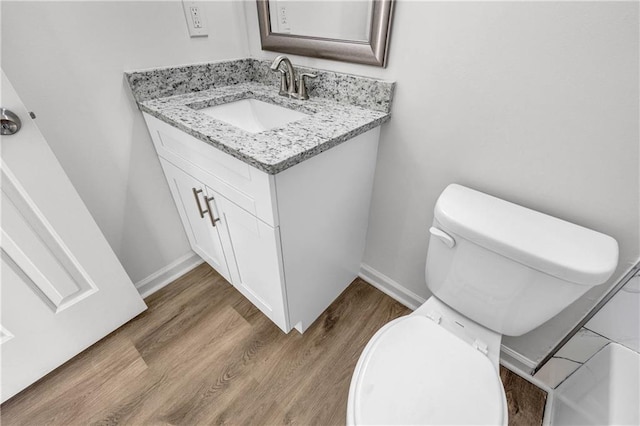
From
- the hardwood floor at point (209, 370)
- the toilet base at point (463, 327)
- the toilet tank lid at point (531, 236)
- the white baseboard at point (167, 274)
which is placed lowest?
the hardwood floor at point (209, 370)

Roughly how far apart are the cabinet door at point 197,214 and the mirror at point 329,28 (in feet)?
2.08


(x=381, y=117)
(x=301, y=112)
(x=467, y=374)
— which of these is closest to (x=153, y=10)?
(x=301, y=112)

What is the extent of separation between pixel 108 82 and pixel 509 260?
1.35 metres

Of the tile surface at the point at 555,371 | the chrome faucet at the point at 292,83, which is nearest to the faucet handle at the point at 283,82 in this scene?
the chrome faucet at the point at 292,83

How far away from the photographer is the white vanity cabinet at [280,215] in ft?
2.55

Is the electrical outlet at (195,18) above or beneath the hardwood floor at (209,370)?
above

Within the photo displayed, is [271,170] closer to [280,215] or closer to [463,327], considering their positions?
[280,215]

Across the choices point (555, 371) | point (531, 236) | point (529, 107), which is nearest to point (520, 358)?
point (555, 371)

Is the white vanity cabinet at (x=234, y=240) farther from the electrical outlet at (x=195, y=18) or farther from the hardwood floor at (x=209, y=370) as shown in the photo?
the electrical outlet at (x=195, y=18)

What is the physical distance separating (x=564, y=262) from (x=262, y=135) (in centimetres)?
80

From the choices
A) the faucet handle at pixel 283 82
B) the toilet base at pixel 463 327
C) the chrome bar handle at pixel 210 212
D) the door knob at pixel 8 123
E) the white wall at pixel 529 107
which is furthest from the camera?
the faucet handle at pixel 283 82

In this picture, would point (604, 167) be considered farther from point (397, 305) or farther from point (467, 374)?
point (397, 305)

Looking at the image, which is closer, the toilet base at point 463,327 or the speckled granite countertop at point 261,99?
the speckled granite countertop at point 261,99

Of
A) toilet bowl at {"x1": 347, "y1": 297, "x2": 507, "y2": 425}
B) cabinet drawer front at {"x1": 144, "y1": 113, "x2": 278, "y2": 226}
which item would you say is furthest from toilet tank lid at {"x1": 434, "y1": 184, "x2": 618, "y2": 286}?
cabinet drawer front at {"x1": 144, "y1": 113, "x2": 278, "y2": 226}
